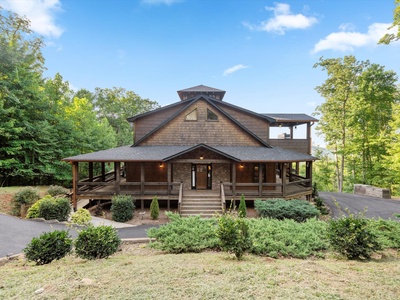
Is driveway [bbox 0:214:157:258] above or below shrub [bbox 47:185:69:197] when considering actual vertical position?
below

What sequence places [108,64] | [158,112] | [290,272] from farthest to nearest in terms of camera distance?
1. [108,64]
2. [158,112]
3. [290,272]

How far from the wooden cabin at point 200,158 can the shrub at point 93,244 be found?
7.26 meters

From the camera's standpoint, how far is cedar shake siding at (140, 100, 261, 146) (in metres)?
16.5

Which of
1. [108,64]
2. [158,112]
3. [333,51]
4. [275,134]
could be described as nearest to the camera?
[158,112]

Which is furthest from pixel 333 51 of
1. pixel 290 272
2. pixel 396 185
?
pixel 290 272

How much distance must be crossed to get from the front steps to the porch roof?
9.41 feet

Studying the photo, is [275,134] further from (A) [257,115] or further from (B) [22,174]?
(B) [22,174]

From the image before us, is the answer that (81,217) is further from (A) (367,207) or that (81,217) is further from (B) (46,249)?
(A) (367,207)

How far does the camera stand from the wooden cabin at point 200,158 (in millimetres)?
13750

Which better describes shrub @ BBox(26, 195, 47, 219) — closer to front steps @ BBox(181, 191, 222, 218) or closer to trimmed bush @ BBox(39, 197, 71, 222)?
trimmed bush @ BBox(39, 197, 71, 222)

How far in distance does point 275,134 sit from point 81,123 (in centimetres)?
2224

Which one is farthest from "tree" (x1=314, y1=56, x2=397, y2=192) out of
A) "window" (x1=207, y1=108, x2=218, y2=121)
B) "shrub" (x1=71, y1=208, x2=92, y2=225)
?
"shrub" (x1=71, y1=208, x2=92, y2=225)

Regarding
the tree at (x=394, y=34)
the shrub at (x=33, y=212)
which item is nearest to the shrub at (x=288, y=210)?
the tree at (x=394, y=34)

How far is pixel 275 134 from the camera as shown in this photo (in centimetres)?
1914
